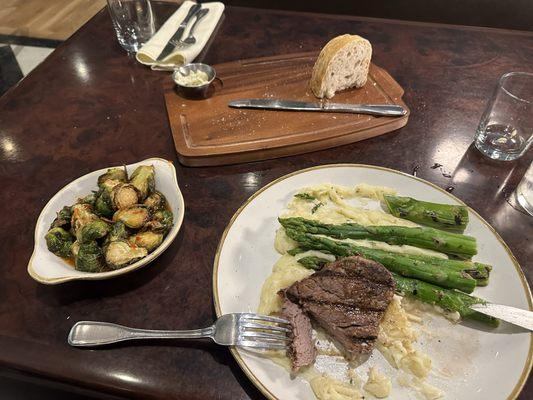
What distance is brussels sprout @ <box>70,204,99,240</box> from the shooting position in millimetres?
1832

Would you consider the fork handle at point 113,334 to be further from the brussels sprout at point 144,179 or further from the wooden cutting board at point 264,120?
the wooden cutting board at point 264,120

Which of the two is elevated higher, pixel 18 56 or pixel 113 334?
pixel 113 334

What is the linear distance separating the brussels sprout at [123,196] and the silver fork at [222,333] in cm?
53

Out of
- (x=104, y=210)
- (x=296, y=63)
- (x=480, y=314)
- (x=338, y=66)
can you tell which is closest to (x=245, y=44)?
(x=296, y=63)

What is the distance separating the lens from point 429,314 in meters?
1.72

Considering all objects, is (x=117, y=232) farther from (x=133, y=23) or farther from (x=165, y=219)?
(x=133, y=23)

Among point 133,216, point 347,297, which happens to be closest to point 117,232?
point 133,216

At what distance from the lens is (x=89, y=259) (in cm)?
173

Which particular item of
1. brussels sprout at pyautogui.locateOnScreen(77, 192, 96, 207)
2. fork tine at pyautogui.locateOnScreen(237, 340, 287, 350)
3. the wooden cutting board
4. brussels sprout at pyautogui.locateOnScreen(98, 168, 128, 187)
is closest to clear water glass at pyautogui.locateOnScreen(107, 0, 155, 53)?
the wooden cutting board

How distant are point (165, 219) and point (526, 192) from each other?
191 cm

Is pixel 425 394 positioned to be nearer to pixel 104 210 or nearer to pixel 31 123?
pixel 104 210

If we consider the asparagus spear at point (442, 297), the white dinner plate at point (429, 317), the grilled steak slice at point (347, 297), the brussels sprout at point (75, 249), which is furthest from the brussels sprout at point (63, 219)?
the asparagus spear at point (442, 297)

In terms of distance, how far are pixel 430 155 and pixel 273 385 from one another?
5.58 feet

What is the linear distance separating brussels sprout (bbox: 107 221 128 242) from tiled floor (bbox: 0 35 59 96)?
15.4 ft
